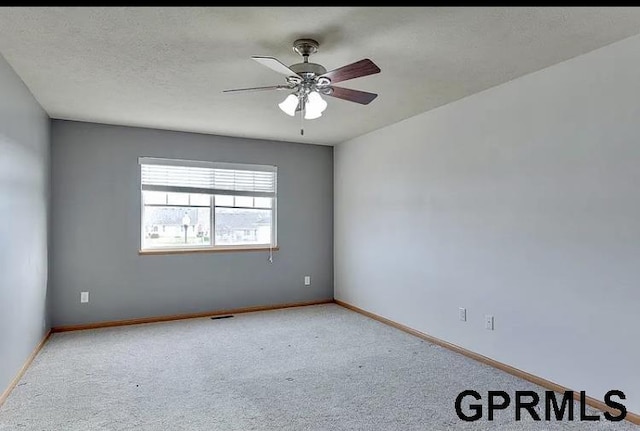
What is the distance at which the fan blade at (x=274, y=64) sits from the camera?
7.27ft

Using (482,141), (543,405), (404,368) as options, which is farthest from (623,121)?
(404,368)

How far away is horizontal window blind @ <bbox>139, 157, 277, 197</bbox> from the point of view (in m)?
4.93

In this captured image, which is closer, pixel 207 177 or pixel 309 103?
pixel 309 103

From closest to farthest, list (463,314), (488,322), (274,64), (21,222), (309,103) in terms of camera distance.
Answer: (274,64), (309,103), (21,222), (488,322), (463,314)

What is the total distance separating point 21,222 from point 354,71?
9.01 ft

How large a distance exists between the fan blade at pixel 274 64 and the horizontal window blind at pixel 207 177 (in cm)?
291

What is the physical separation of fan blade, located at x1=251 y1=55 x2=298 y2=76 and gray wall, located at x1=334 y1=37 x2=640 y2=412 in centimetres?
185

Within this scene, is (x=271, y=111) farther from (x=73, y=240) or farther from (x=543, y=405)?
(x=543, y=405)

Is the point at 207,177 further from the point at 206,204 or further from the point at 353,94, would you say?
the point at 353,94

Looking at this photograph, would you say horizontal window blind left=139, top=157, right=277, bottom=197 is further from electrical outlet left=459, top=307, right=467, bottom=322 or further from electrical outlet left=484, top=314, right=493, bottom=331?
electrical outlet left=484, top=314, right=493, bottom=331

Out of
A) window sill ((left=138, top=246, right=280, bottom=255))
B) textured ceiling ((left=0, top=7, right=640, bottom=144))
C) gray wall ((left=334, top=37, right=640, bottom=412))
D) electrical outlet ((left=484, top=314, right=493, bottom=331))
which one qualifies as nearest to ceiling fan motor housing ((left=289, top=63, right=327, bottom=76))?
textured ceiling ((left=0, top=7, right=640, bottom=144))

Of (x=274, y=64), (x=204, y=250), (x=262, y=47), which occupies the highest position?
(x=262, y=47)

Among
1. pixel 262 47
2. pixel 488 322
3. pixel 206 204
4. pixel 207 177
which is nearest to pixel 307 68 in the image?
pixel 262 47

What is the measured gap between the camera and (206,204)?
525 centimetres
